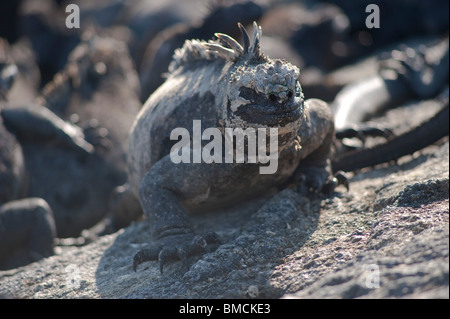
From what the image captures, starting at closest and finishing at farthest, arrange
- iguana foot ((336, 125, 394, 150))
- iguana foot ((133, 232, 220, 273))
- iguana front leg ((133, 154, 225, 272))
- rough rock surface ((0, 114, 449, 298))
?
rough rock surface ((0, 114, 449, 298)), iguana foot ((133, 232, 220, 273)), iguana front leg ((133, 154, 225, 272)), iguana foot ((336, 125, 394, 150))

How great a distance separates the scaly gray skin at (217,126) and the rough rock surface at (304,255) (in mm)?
166

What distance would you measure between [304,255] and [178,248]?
74 cm

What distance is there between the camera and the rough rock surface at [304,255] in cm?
241

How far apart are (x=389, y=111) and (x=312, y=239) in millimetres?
3458

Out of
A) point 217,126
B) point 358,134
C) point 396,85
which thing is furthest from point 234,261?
point 396,85

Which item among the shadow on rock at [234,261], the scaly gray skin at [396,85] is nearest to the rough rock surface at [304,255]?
the shadow on rock at [234,261]

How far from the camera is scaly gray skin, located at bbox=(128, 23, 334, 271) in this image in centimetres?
296

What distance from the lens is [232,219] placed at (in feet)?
12.2

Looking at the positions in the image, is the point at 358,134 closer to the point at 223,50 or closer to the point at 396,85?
the point at 223,50

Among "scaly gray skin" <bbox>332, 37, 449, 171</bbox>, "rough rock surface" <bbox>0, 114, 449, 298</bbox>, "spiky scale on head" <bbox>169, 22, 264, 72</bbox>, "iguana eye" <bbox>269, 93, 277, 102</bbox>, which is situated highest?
"scaly gray skin" <bbox>332, 37, 449, 171</bbox>

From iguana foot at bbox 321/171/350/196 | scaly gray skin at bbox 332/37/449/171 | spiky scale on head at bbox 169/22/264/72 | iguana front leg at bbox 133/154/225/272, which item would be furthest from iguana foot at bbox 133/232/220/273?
scaly gray skin at bbox 332/37/449/171

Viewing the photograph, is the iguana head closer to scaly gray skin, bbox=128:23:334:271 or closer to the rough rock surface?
scaly gray skin, bbox=128:23:334:271

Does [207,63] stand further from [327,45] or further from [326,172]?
[327,45]

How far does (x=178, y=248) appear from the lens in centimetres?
315
